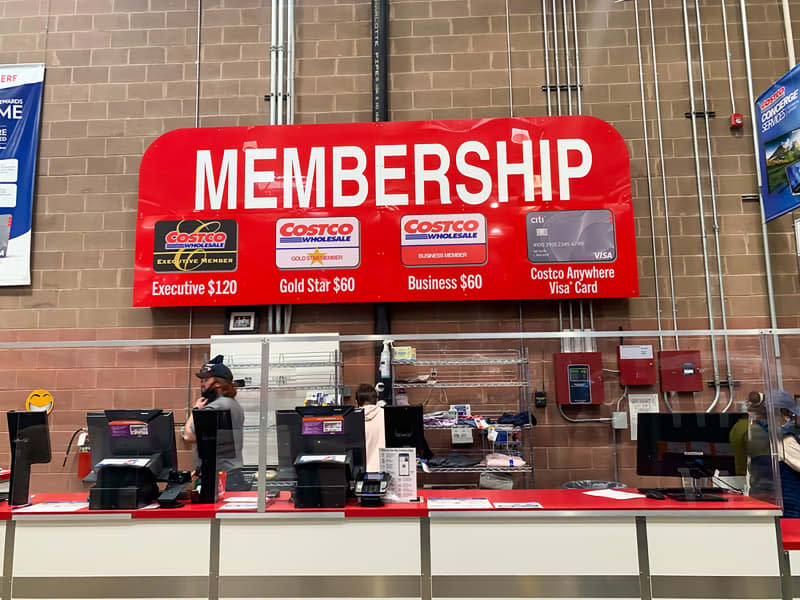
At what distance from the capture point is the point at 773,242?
17.1 ft

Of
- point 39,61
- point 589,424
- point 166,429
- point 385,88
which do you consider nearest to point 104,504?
point 166,429

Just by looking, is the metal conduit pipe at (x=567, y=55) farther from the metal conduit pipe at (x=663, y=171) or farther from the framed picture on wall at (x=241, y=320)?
the framed picture on wall at (x=241, y=320)

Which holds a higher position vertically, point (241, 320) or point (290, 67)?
point (290, 67)

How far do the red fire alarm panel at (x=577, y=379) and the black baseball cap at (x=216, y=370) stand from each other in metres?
2.71

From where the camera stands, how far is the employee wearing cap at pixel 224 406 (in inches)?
130

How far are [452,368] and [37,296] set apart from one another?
386cm

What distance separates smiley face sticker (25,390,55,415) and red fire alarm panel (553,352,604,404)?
3.77 meters

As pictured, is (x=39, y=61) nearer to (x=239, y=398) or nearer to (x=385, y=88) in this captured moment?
(x=385, y=88)

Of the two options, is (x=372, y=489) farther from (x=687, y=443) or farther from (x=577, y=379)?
(x=577, y=379)

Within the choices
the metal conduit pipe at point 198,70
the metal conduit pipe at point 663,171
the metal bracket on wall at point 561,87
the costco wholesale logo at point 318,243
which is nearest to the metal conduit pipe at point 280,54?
the metal conduit pipe at point 198,70

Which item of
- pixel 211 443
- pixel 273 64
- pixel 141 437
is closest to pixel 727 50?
pixel 273 64

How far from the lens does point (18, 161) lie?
5.56m

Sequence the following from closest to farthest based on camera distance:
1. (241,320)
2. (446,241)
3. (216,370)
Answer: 1. (216,370)
2. (446,241)
3. (241,320)

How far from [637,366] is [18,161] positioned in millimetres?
5885
